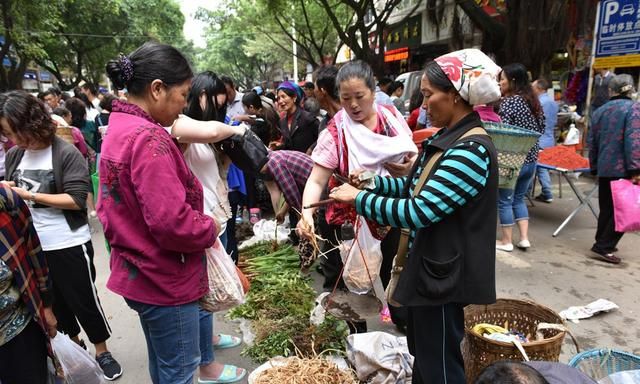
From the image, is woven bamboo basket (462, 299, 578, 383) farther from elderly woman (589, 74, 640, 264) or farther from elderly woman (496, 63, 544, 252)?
elderly woman (589, 74, 640, 264)

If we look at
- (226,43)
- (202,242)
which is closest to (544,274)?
(202,242)

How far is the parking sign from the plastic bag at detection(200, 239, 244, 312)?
24.2 ft

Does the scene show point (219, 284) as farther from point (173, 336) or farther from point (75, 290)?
point (75, 290)

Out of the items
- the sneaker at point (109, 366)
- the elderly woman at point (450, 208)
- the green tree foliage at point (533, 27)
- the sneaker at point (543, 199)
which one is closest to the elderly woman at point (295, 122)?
the sneaker at point (109, 366)

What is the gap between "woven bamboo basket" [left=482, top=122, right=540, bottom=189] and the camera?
11.7ft

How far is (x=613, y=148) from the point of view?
3873mm

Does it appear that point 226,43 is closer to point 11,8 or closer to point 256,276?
point 11,8

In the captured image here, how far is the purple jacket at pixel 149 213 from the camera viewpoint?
1435 mm

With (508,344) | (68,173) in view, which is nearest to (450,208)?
(508,344)

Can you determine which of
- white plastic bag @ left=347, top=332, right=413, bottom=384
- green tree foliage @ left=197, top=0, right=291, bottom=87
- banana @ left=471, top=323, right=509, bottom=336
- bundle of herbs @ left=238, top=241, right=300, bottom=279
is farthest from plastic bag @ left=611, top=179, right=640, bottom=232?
green tree foliage @ left=197, top=0, right=291, bottom=87

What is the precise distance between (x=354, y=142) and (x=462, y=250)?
101 cm

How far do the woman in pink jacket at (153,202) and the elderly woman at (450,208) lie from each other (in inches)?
25.2

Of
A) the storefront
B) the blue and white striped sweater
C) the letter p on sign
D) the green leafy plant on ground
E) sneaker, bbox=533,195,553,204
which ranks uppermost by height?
the storefront

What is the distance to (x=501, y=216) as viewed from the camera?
4379mm
